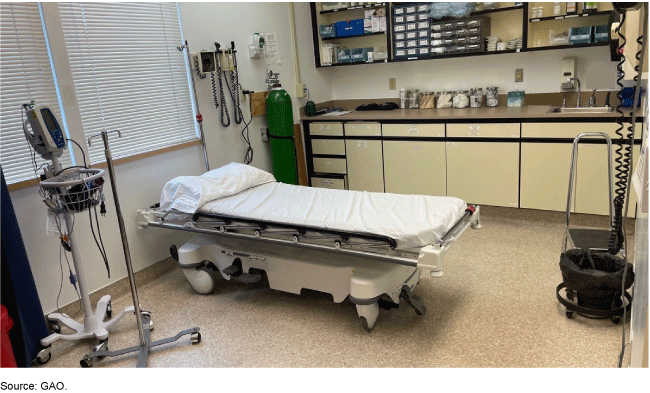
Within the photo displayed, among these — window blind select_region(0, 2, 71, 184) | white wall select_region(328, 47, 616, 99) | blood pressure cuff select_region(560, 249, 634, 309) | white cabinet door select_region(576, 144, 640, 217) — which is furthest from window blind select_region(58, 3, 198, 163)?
white cabinet door select_region(576, 144, 640, 217)

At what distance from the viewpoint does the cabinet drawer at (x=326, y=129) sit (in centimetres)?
484

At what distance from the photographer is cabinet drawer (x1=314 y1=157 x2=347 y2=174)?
16.2 ft

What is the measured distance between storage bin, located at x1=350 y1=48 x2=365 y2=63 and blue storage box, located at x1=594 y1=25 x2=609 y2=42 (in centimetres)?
214

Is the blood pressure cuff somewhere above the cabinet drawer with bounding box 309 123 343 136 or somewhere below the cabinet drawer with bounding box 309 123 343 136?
below

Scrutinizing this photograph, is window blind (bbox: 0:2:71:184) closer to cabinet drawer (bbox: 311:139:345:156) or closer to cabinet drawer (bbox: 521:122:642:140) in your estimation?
cabinet drawer (bbox: 311:139:345:156)

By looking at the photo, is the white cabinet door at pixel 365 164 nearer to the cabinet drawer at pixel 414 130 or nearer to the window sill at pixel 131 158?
the cabinet drawer at pixel 414 130

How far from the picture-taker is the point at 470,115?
164 inches

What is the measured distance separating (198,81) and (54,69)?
1141 mm

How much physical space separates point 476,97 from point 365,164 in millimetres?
1237

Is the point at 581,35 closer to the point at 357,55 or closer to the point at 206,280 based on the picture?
the point at 357,55

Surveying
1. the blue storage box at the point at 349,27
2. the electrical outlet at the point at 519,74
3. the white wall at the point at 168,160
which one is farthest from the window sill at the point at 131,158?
the electrical outlet at the point at 519,74

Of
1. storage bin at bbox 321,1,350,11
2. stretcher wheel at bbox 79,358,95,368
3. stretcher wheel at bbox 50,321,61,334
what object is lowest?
stretcher wheel at bbox 79,358,95,368

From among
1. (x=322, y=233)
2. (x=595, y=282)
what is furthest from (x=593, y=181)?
(x=322, y=233)

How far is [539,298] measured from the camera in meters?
2.96
